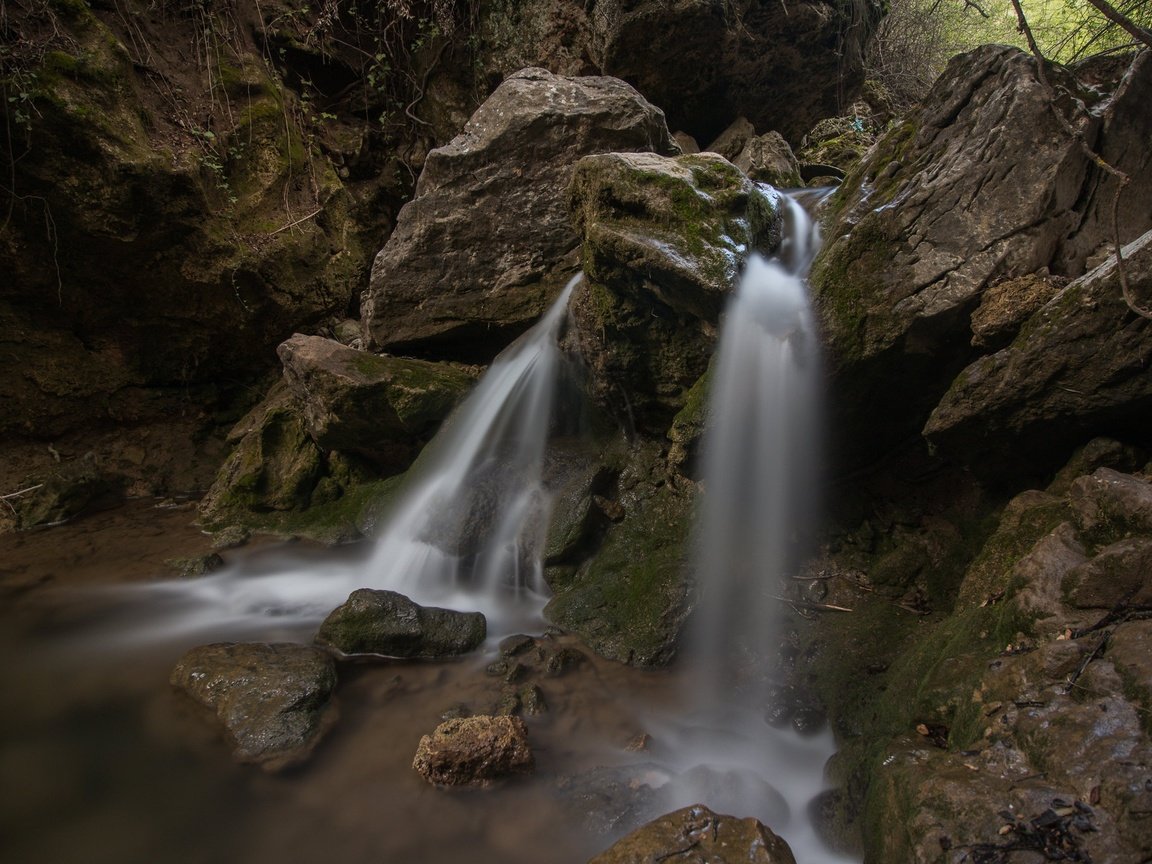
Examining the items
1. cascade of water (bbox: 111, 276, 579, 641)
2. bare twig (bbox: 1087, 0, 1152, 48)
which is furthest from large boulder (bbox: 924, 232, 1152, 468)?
cascade of water (bbox: 111, 276, 579, 641)

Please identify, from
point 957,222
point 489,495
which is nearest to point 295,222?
point 489,495

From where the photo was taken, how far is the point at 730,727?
3094 millimetres

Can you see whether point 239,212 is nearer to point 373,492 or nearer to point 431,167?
point 431,167

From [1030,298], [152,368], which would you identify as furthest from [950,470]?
[152,368]

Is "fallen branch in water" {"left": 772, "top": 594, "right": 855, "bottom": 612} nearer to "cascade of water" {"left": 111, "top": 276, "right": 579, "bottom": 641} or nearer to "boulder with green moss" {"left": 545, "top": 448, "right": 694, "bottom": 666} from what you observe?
"boulder with green moss" {"left": 545, "top": 448, "right": 694, "bottom": 666}

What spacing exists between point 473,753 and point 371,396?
3813 mm

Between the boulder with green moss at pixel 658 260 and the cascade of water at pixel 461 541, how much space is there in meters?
0.97

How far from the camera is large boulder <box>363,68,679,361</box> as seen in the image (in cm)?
582

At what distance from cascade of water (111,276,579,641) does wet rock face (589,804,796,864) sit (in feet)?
7.27

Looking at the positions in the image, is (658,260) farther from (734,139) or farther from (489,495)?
(734,139)

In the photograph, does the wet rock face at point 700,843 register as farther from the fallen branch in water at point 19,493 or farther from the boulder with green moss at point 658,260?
the fallen branch in water at point 19,493

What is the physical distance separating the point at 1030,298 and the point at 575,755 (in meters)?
3.18

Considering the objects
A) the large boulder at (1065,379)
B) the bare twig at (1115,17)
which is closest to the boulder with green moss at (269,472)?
the large boulder at (1065,379)

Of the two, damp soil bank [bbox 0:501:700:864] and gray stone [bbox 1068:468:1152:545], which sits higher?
gray stone [bbox 1068:468:1152:545]
